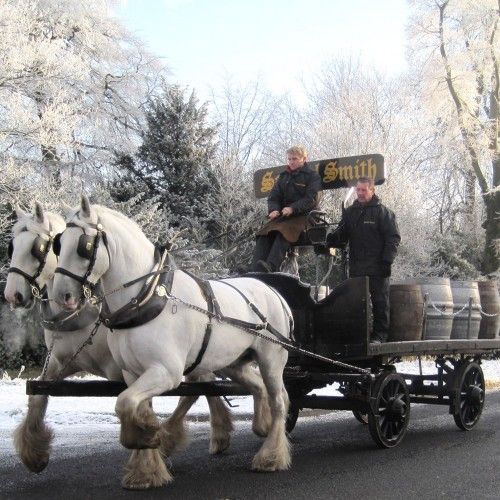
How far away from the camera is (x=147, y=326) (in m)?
5.11

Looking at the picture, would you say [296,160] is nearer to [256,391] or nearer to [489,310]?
[256,391]

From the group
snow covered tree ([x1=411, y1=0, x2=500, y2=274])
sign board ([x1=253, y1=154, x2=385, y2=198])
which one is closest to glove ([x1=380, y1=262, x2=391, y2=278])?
sign board ([x1=253, y1=154, x2=385, y2=198])

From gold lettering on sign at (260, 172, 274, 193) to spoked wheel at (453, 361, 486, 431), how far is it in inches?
121

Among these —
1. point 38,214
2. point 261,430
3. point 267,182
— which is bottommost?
point 261,430

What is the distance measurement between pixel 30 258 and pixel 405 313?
395cm

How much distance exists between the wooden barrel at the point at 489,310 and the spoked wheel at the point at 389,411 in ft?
7.32

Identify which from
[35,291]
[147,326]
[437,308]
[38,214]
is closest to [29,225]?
[38,214]

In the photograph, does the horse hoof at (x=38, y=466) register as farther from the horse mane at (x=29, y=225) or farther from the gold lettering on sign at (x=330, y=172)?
the gold lettering on sign at (x=330, y=172)

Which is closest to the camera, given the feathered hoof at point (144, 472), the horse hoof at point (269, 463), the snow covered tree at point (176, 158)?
the feathered hoof at point (144, 472)

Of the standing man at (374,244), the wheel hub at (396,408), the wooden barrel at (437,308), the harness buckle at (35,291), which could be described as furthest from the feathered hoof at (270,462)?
the wooden barrel at (437,308)

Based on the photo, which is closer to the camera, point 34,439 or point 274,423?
point 34,439

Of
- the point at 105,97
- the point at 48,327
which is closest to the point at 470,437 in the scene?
the point at 48,327

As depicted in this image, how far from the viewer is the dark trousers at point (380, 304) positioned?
24.6 ft

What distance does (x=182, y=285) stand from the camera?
557 cm
